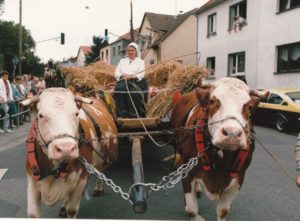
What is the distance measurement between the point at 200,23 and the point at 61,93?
78.7 feet

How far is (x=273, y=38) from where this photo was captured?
1825 centimetres

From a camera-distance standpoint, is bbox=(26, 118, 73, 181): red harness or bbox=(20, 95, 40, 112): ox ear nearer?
bbox=(20, 95, 40, 112): ox ear

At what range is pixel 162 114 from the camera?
6445mm

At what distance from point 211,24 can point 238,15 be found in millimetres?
3709

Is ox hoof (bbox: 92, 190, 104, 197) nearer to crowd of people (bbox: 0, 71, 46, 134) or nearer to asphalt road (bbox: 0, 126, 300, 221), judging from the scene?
asphalt road (bbox: 0, 126, 300, 221)

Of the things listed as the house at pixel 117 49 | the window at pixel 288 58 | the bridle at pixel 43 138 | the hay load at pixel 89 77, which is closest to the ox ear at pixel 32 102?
the bridle at pixel 43 138

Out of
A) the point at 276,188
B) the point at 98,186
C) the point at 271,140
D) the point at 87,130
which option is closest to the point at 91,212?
the point at 98,186

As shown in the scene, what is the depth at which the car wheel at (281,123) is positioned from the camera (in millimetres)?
12633

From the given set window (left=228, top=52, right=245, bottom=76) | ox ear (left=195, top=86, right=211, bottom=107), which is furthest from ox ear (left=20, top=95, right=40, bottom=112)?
window (left=228, top=52, right=245, bottom=76)

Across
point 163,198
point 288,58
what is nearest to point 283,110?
point 288,58

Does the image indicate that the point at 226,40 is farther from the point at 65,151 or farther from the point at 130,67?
the point at 65,151

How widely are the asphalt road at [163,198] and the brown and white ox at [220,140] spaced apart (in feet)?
3.18

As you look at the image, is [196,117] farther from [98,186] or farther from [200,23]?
[200,23]

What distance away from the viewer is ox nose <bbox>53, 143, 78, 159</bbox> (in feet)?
9.80
